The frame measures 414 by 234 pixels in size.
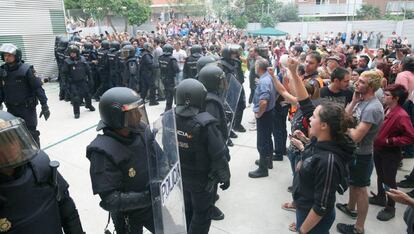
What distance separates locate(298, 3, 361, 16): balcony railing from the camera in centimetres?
3519

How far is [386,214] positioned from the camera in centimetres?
367

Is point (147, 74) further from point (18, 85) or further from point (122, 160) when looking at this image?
point (122, 160)

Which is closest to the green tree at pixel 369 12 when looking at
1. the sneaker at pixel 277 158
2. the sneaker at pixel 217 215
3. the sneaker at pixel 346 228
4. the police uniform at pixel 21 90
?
the sneaker at pixel 277 158

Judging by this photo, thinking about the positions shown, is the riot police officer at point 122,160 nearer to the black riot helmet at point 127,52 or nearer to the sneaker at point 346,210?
the sneaker at point 346,210

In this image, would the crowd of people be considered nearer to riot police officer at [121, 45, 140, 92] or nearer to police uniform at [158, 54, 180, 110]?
police uniform at [158, 54, 180, 110]

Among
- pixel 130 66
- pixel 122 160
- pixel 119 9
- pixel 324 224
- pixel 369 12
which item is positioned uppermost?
pixel 119 9

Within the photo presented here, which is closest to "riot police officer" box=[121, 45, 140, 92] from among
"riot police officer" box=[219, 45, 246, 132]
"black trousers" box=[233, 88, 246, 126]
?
"riot police officer" box=[219, 45, 246, 132]

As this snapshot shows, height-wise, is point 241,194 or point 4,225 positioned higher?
point 4,225

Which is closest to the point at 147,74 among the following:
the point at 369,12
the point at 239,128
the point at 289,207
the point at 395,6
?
the point at 239,128

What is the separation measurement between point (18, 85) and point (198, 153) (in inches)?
147

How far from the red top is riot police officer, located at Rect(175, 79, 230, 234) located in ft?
6.38

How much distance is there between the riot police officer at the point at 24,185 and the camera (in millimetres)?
1629

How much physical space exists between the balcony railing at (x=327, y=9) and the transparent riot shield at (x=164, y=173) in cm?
3812

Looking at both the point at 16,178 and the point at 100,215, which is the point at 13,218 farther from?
the point at 100,215
